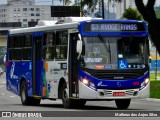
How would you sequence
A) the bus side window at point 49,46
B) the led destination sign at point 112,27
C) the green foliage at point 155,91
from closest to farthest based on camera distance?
the led destination sign at point 112,27
the bus side window at point 49,46
the green foliage at point 155,91

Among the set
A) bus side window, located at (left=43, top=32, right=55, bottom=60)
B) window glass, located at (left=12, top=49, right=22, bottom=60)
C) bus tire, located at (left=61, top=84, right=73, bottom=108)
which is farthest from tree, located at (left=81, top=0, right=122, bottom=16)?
bus tire, located at (left=61, top=84, right=73, bottom=108)

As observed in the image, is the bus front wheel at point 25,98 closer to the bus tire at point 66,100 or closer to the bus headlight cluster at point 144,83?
the bus tire at point 66,100

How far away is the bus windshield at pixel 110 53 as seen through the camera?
79.6 feet

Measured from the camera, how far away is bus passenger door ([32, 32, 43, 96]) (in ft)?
92.3

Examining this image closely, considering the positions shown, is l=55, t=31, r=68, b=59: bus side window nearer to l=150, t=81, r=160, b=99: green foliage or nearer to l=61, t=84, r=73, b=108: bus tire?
l=61, t=84, r=73, b=108: bus tire

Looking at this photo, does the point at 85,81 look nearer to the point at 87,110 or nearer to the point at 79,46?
the point at 87,110

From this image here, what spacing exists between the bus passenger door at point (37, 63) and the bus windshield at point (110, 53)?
13.3 feet

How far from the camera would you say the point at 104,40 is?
961 inches

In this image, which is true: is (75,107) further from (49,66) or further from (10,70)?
(10,70)

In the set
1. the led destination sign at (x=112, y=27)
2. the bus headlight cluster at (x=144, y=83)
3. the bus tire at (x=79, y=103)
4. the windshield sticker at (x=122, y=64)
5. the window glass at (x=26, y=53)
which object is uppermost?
the led destination sign at (x=112, y=27)

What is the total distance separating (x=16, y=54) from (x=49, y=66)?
401 centimetres

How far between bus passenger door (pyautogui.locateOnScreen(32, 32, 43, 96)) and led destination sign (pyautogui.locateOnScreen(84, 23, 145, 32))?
374cm

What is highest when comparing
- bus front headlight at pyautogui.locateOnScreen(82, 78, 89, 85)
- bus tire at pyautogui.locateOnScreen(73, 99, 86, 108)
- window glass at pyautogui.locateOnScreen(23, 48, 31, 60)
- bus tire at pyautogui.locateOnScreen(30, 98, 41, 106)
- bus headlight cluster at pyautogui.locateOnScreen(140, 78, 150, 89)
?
window glass at pyautogui.locateOnScreen(23, 48, 31, 60)

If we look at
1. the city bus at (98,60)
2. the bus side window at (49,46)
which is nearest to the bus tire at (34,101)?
the bus side window at (49,46)
